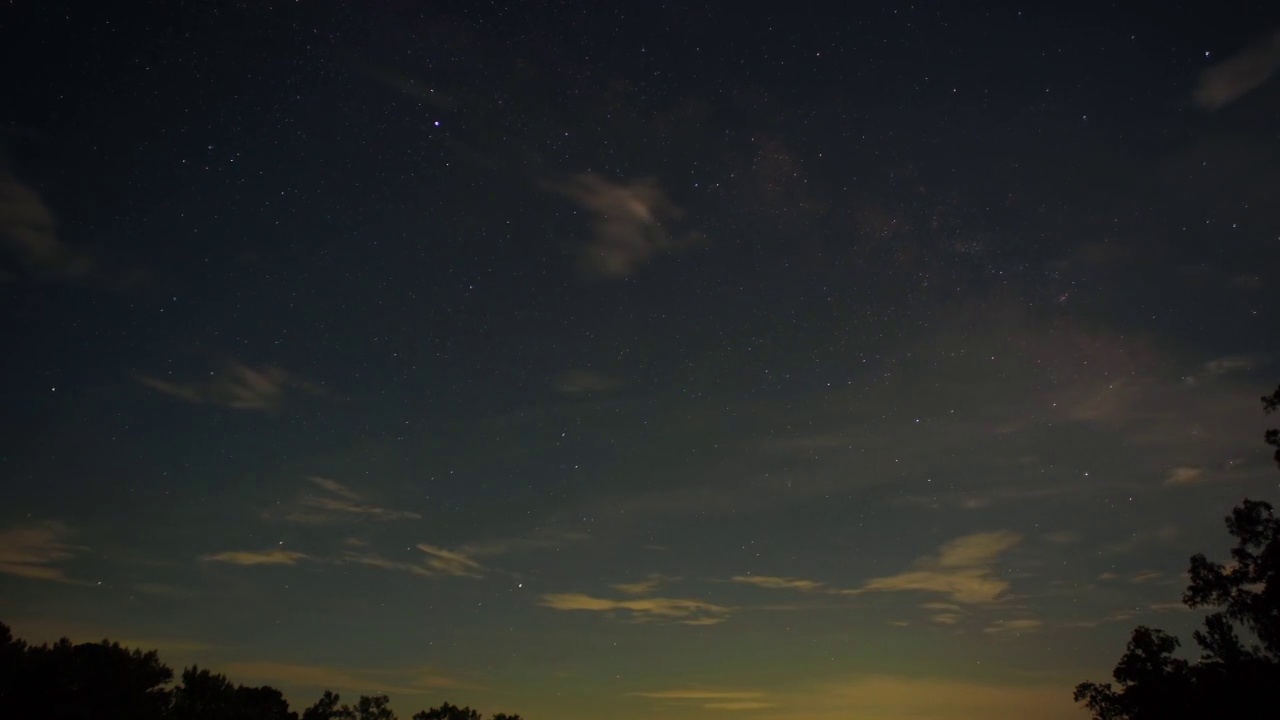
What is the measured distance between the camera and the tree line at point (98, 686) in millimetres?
39281

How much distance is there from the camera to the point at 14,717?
126 feet

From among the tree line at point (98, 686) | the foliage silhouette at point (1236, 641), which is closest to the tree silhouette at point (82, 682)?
the tree line at point (98, 686)

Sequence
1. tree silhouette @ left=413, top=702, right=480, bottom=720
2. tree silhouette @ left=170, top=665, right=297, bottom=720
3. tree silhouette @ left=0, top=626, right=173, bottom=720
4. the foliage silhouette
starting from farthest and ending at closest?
tree silhouette @ left=413, top=702, right=480, bottom=720, tree silhouette @ left=170, top=665, right=297, bottom=720, tree silhouette @ left=0, top=626, right=173, bottom=720, the foliage silhouette

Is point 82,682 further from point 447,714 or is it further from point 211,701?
point 447,714

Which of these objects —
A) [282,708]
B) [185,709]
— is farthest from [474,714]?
[185,709]

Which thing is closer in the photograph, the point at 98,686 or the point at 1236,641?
the point at 1236,641

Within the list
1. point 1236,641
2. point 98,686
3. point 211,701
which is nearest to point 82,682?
point 98,686

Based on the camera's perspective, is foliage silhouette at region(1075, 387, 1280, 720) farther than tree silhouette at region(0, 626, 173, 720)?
No

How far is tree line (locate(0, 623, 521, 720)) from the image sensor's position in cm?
3928

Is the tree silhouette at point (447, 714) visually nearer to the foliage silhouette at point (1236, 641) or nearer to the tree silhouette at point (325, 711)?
the tree silhouette at point (325, 711)

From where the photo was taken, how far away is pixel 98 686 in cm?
4222

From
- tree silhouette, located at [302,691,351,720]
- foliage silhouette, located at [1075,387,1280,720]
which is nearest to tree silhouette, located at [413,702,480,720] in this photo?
tree silhouette, located at [302,691,351,720]

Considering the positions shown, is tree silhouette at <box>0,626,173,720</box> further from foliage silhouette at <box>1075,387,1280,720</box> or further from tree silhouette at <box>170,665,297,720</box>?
foliage silhouette at <box>1075,387,1280,720</box>

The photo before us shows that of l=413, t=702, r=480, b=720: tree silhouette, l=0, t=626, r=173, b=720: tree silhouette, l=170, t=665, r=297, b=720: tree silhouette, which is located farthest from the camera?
l=413, t=702, r=480, b=720: tree silhouette
